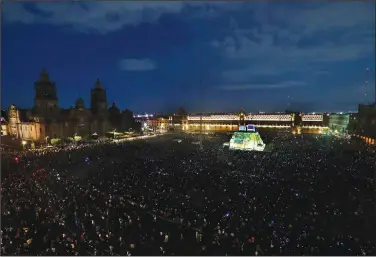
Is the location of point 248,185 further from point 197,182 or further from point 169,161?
point 169,161

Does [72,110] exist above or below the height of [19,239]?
above

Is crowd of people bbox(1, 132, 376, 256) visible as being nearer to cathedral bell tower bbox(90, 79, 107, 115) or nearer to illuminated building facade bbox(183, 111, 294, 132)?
cathedral bell tower bbox(90, 79, 107, 115)

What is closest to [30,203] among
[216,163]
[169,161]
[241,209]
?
[241,209]

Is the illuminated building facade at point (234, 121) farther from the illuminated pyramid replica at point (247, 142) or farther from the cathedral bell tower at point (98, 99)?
the illuminated pyramid replica at point (247, 142)

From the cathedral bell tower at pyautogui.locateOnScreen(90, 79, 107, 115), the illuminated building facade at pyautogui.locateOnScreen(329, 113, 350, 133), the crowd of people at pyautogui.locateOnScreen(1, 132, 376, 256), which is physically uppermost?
the cathedral bell tower at pyautogui.locateOnScreen(90, 79, 107, 115)

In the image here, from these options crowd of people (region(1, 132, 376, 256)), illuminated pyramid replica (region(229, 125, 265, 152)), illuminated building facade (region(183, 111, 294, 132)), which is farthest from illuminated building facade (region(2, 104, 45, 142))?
illuminated building facade (region(183, 111, 294, 132))

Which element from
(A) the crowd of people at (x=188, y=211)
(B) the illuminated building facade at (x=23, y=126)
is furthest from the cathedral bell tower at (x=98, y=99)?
(A) the crowd of people at (x=188, y=211)

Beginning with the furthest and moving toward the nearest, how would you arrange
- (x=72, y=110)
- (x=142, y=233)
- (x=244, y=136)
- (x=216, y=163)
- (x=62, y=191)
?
(x=72, y=110), (x=244, y=136), (x=216, y=163), (x=62, y=191), (x=142, y=233)
